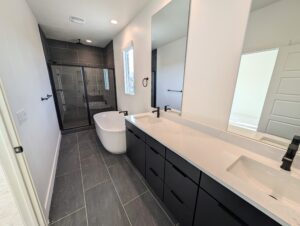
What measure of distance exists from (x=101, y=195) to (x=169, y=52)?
210 centimetres

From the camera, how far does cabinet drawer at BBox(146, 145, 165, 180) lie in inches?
50.7

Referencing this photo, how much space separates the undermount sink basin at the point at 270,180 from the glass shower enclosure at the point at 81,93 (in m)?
3.60

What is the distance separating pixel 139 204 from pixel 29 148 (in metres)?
1.28

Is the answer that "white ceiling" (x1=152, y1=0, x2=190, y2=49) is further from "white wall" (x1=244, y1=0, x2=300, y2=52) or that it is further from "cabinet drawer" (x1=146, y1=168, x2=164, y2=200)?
"cabinet drawer" (x1=146, y1=168, x2=164, y2=200)

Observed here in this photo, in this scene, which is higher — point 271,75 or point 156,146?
point 271,75

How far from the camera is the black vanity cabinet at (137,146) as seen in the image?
1.62 meters

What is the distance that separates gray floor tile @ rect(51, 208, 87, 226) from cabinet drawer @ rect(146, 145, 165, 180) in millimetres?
841

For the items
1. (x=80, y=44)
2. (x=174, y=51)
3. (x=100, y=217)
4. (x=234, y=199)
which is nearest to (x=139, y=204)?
(x=100, y=217)

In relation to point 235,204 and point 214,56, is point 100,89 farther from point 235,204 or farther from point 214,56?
point 235,204

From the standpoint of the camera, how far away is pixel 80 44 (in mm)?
3826

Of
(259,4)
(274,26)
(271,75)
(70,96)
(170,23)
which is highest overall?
(170,23)

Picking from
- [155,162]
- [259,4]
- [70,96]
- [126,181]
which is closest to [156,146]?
[155,162]

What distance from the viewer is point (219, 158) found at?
944 mm

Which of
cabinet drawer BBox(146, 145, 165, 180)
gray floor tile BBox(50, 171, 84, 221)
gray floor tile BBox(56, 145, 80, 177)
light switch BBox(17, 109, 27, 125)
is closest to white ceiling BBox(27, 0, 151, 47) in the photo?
light switch BBox(17, 109, 27, 125)
